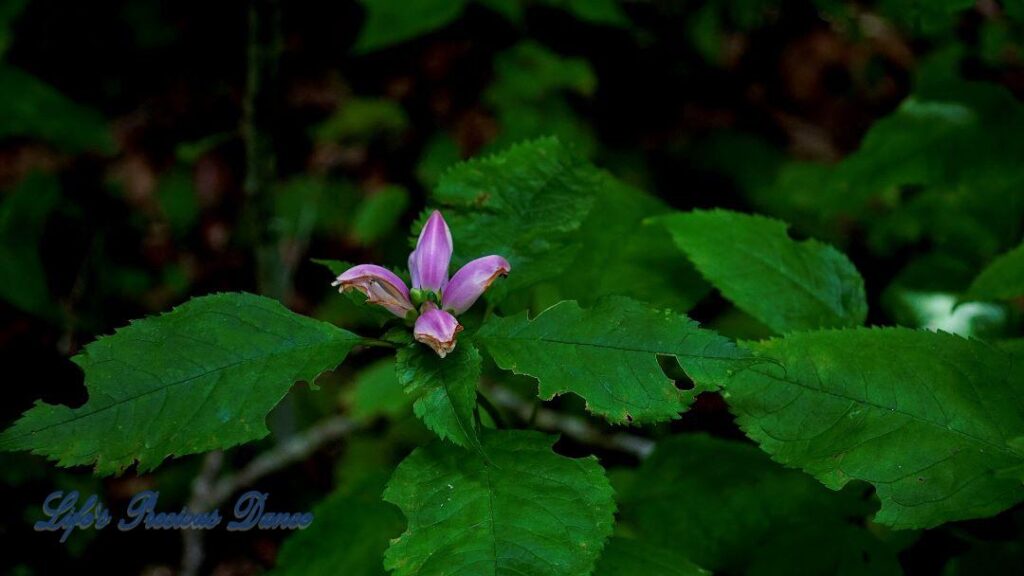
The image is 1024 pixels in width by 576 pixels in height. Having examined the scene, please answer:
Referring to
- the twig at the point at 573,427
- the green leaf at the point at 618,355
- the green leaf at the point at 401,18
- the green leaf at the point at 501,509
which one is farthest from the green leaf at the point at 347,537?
the green leaf at the point at 401,18

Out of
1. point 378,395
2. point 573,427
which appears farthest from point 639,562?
point 378,395

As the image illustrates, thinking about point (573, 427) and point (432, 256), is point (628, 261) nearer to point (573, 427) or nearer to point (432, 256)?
point (432, 256)

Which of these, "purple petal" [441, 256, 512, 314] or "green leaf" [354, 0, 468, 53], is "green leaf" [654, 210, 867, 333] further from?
"green leaf" [354, 0, 468, 53]

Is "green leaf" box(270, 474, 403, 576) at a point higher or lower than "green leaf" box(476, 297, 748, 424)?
lower

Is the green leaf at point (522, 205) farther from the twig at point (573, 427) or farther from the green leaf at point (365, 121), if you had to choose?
the green leaf at point (365, 121)

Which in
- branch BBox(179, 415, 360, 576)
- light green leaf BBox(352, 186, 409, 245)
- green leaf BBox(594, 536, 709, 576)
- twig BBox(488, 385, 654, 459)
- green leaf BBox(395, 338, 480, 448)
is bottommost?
branch BBox(179, 415, 360, 576)

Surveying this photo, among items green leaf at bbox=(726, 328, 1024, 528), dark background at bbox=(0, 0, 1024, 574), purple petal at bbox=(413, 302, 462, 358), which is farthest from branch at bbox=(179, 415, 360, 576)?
green leaf at bbox=(726, 328, 1024, 528)

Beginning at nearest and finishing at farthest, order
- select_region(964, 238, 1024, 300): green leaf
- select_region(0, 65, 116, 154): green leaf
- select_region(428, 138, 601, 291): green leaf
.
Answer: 1. select_region(428, 138, 601, 291): green leaf
2. select_region(964, 238, 1024, 300): green leaf
3. select_region(0, 65, 116, 154): green leaf
